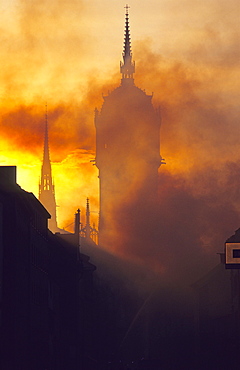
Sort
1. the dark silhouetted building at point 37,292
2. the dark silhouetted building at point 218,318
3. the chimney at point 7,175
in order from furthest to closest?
the dark silhouetted building at point 218,318 < the chimney at point 7,175 < the dark silhouetted building at point 37,292

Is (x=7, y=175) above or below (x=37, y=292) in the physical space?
above

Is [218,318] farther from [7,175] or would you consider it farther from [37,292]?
[7,175]

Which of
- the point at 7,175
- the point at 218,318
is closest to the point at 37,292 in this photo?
the point at 7,175

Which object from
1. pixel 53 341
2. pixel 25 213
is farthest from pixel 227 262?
pixel 53 341

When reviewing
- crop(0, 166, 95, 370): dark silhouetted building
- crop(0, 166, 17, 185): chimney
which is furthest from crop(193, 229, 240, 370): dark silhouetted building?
crop(0, 166, 17, 185): chimney

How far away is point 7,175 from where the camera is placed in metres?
57.5

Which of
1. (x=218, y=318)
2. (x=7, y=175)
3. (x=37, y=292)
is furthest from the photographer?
(x=218, y=318)

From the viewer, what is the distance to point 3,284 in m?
54.2

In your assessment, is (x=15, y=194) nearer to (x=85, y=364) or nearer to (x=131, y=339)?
(x=85, y=364)

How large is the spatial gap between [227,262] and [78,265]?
6267cm

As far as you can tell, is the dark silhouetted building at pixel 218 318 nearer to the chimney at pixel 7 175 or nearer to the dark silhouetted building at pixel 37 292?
the dark silhouetted building at pixel 37 292

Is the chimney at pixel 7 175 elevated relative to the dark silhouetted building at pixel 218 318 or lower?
elevated

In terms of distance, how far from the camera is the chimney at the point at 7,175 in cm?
5634

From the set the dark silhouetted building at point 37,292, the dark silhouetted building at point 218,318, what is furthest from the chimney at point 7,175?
the dark silhouetted building at point 218,318
